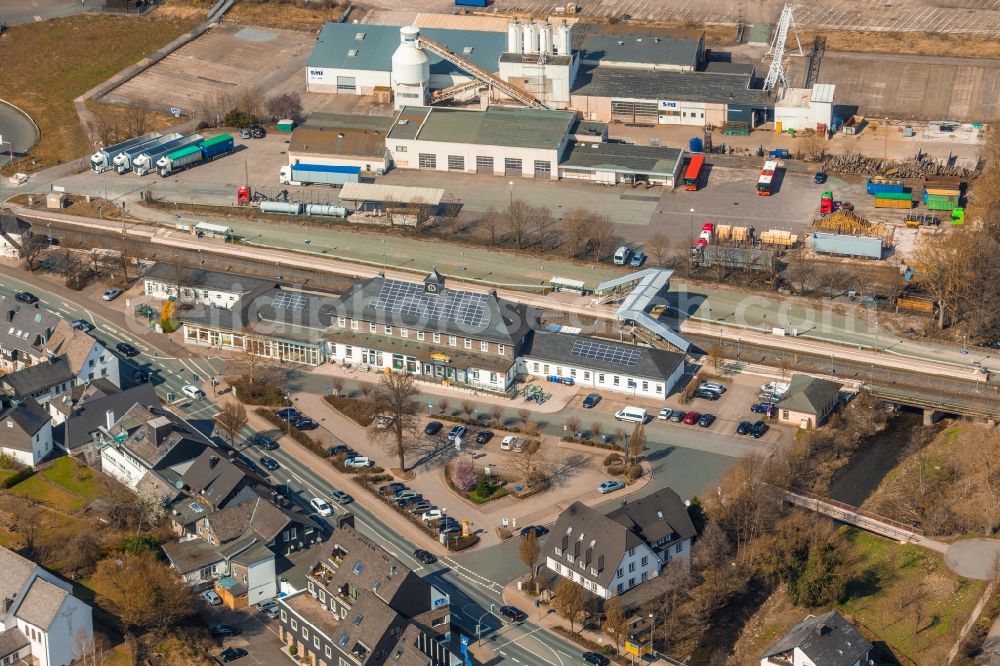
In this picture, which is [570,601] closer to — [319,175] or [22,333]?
[22,333]

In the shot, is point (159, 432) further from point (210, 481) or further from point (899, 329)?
point (899, 329)

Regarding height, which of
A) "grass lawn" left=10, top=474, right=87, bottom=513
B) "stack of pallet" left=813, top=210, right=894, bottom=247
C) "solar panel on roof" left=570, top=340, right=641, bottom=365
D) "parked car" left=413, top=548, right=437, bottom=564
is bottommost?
"parked car" left=413, top=548, right=437, bottom=564

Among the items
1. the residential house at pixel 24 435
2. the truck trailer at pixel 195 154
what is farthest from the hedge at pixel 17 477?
the truck trailer at pixel 195 154

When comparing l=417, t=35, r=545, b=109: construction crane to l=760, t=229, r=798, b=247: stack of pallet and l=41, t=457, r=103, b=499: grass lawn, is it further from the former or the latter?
l=41, t=457, r=103, b=499: grass lawn

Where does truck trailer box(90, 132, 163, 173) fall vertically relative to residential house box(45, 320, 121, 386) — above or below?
above

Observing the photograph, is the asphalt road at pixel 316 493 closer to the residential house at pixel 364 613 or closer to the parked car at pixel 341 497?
the parked car at pixel 341 497

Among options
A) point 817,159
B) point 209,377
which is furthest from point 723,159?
point 209,377

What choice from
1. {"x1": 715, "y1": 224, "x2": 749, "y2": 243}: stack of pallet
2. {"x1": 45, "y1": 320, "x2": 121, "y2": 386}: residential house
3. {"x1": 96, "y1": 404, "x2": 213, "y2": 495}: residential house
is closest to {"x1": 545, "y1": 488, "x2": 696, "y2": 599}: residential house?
{"x1": 96, "y1": 404, "x2": 213, "y2": 495}: residential house
